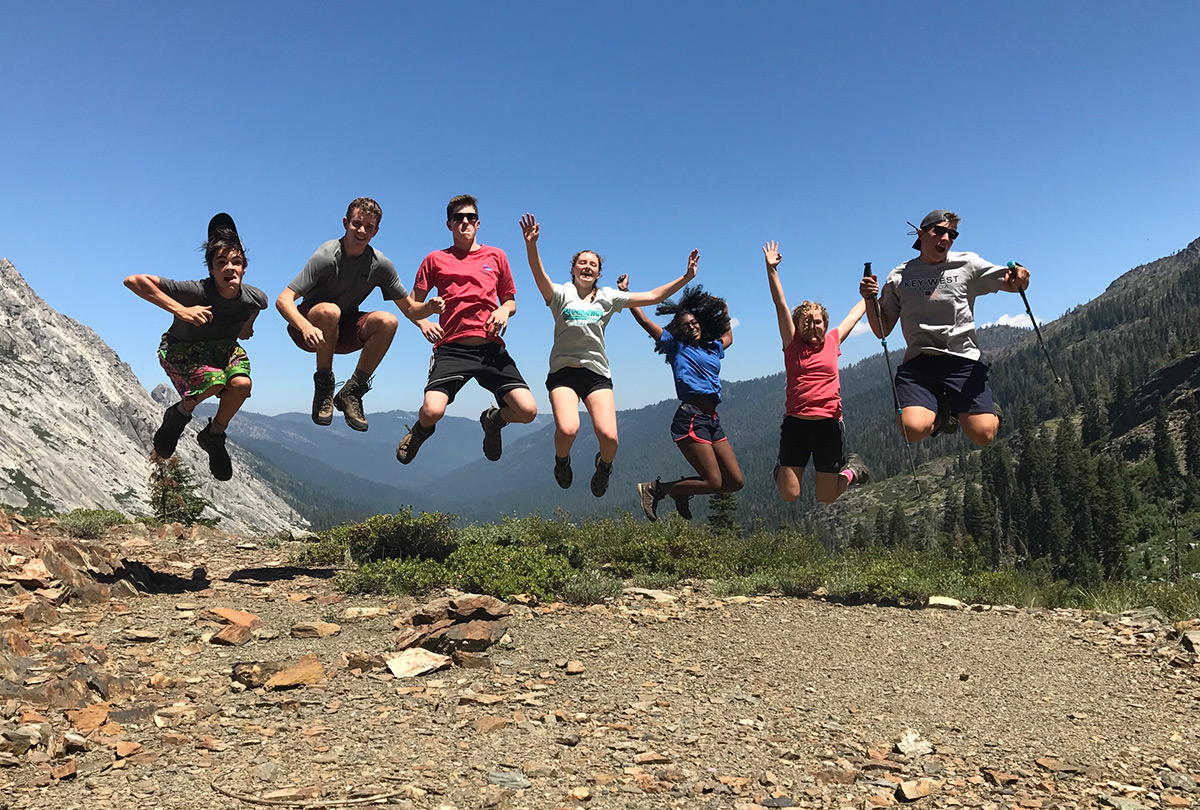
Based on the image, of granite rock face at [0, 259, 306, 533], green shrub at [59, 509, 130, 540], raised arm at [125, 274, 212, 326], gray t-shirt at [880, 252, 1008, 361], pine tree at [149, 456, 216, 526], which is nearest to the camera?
raised arm at [125, 274, 212, 326]

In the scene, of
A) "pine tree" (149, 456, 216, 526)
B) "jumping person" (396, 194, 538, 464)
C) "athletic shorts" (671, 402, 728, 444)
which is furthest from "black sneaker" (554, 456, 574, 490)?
"pine tree" (149, 456, 216, 526)

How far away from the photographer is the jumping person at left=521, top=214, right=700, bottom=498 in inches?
307

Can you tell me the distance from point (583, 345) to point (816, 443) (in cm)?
299

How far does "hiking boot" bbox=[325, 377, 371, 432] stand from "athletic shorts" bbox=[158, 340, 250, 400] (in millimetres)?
1175

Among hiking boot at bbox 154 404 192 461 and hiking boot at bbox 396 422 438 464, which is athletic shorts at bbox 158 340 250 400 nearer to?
hiking boot at bbox 154 404 192 461

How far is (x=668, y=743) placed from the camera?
5.79 meters

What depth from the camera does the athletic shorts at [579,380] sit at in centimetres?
793

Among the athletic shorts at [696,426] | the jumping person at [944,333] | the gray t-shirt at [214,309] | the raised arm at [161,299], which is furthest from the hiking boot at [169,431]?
the jumping person at [944,333]

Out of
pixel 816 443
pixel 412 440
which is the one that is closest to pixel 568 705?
pixel 412 440

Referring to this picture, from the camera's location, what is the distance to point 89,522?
44.0 ft

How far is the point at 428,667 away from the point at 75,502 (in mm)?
148353

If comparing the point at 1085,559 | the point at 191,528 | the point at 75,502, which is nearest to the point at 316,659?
the point at 191,528

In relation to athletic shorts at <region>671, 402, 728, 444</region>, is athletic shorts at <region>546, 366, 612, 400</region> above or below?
above

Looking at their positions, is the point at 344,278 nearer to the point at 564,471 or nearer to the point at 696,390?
the point at 564,471
